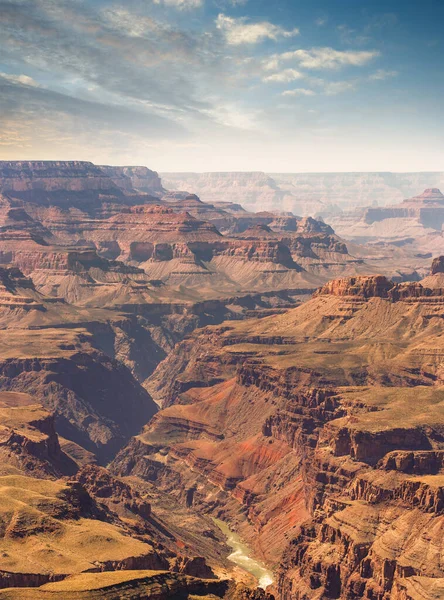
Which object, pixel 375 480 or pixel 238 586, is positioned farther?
pixel 375 480

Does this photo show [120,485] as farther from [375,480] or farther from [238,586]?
[238,586]

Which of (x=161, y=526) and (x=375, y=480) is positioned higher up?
(x=375, y=480)

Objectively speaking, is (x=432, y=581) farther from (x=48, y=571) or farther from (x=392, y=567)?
(x=48, y=571)

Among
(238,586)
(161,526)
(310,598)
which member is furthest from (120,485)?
(238,586)

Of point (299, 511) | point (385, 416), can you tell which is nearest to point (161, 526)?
point (299, 511)

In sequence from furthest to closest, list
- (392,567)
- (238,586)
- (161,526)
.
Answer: (161,526) < (392,567) < (238,586)

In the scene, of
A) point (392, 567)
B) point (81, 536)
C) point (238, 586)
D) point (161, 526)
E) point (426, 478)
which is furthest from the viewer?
point (161, 526)
